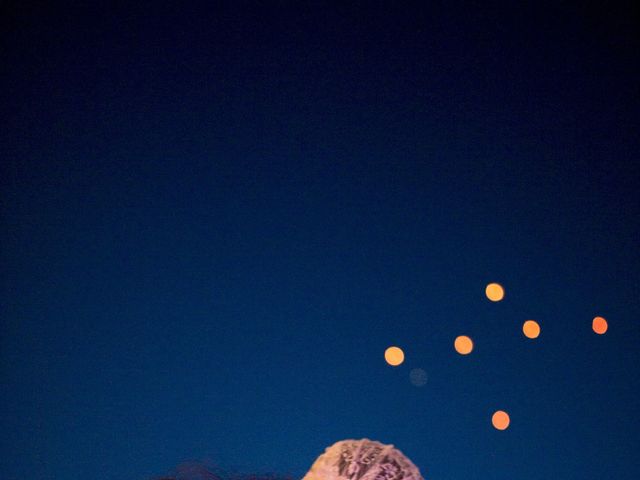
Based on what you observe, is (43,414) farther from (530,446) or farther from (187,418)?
(530,446)

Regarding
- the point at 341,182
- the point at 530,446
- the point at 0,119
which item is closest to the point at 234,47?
the point at 341,182

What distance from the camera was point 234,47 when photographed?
2201mm

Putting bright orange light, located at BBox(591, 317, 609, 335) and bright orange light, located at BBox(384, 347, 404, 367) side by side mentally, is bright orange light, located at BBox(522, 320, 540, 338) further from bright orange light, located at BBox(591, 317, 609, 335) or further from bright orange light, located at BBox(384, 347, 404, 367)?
bright orange light, located at BBox(384, 347, 404, 367)

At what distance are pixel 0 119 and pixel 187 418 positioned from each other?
96 cm

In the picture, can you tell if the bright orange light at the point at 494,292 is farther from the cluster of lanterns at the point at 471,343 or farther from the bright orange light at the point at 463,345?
the bright orange light at the point at 463,345

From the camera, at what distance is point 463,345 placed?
6.92 ft

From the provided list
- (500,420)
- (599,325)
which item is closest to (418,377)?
(500,420)

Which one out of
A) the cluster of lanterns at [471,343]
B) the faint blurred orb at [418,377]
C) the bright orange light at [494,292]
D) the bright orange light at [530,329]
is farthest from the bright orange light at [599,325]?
the faint blurred orb at [418,377]

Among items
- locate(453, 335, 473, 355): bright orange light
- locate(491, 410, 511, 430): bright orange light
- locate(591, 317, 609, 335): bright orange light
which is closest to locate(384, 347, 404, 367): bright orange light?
locate(453, 335, 473, 355): bright orange light

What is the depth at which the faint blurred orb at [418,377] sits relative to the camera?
208 centimetres

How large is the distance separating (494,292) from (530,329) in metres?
0.14

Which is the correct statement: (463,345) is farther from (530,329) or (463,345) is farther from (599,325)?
(599,325)

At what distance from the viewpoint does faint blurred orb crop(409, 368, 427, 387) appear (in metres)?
2.08

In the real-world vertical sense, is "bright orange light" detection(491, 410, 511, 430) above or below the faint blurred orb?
below
